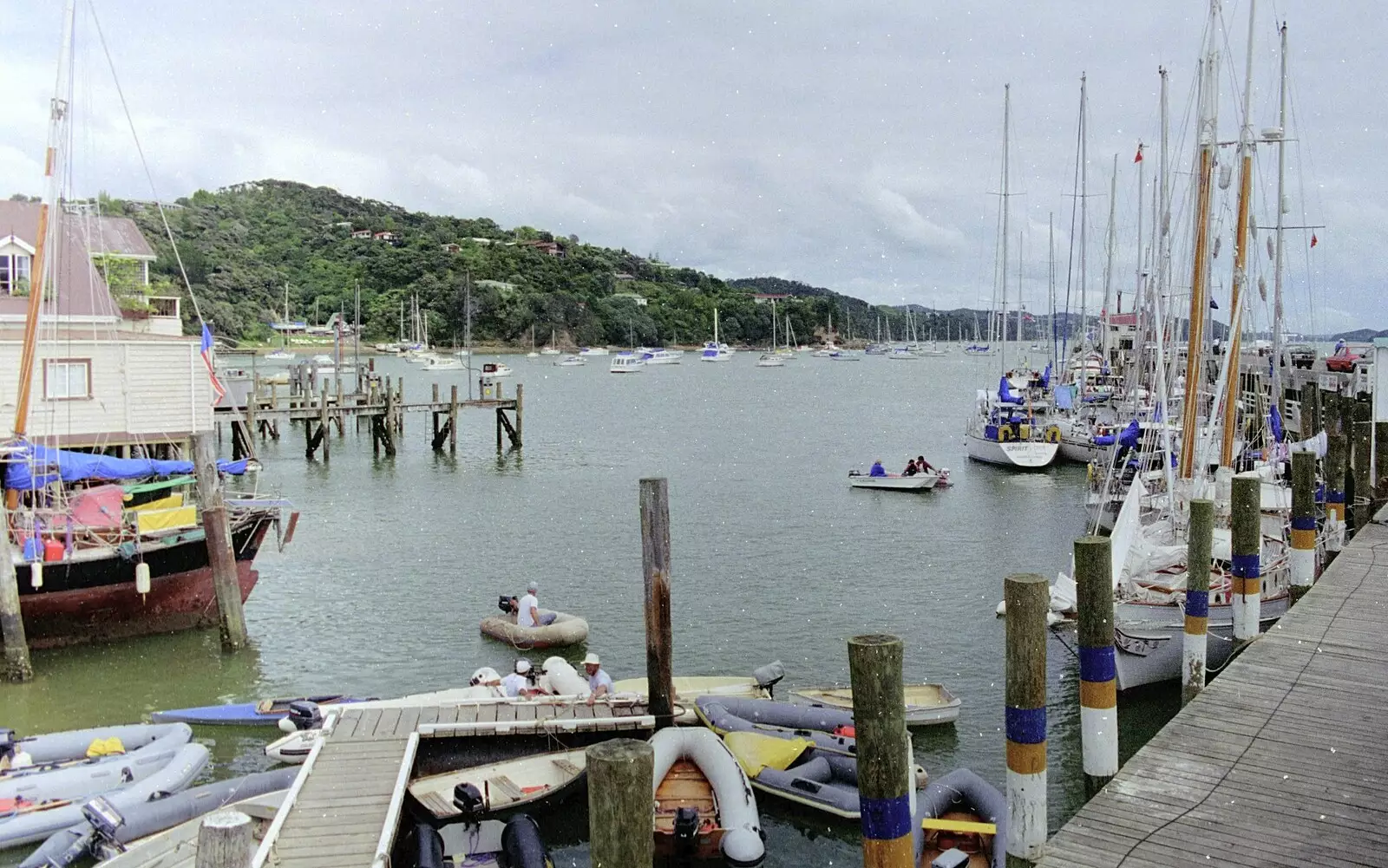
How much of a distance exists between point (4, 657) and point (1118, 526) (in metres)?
18.5

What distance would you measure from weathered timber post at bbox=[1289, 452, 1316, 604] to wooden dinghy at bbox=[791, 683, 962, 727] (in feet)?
17.1

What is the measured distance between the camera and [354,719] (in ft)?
47.4

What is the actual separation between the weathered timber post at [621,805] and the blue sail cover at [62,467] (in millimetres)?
17908

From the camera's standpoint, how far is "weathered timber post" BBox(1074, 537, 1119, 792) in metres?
10.9

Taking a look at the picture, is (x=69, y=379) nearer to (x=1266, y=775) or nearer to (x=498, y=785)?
(x=498, y=785)

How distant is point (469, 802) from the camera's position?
1318cm

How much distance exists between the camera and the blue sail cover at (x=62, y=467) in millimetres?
21203

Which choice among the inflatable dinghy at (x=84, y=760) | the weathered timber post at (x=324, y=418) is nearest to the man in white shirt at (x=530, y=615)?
the inflatable dinghy at (x=84, y=760)

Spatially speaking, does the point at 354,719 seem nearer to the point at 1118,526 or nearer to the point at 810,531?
the point at 1118,526

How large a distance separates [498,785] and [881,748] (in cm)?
713

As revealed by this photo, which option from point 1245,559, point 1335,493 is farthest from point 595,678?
point 1335,493

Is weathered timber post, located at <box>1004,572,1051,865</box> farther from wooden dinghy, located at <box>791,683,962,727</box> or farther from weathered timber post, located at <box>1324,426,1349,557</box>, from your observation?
weathered timber post, located at <box>1324,426,1349,557</box>

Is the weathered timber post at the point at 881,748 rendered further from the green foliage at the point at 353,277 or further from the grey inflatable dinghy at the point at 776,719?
the green foliage at the point at 353,277

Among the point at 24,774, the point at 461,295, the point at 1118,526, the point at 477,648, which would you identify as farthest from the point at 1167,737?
the point at 461,295
